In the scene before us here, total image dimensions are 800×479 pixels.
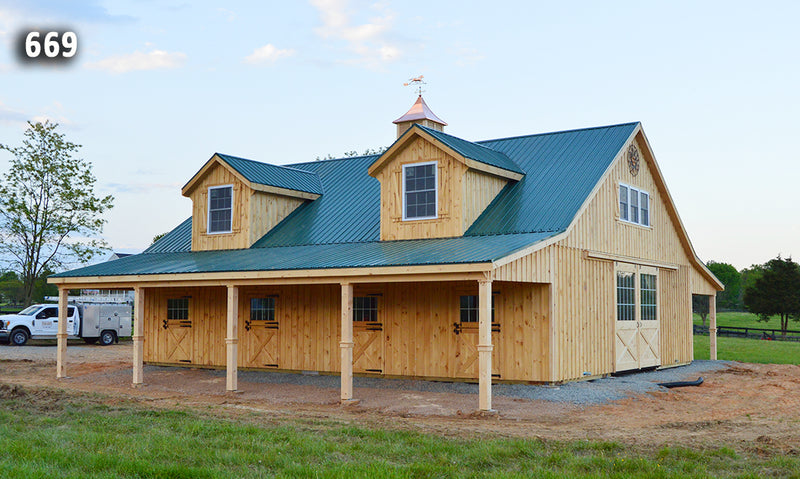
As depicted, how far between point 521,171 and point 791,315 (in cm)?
3669

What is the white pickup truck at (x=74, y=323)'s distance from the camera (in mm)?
32219

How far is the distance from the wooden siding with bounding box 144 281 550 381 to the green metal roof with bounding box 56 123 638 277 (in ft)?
3.78

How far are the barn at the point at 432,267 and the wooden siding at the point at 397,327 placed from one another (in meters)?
0.03

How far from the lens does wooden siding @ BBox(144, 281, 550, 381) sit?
16250 millimetres

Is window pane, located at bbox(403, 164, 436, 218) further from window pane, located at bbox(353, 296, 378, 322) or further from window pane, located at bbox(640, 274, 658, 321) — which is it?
window pane, located at bbox(640, 274, 658, 321)

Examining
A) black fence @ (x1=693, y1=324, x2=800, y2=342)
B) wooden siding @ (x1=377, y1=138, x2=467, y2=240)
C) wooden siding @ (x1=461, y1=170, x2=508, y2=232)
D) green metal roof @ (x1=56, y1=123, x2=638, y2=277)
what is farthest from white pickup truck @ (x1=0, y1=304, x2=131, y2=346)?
black fence @ (x1=693, y1=324, x2=800, y2=342)

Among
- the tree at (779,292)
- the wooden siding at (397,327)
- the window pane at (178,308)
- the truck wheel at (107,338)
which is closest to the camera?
the wooden siding at (397,327)

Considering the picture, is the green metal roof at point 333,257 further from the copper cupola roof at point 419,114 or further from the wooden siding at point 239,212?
the copper cupola roof at point 419,114

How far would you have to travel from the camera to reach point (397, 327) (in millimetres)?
17703

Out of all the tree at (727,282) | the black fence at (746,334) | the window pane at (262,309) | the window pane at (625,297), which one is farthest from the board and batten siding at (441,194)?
the tree at (727,282)

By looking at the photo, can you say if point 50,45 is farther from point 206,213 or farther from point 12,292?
point 12,292

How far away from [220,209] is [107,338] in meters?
16.8

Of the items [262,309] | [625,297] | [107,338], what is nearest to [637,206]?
[625,297]

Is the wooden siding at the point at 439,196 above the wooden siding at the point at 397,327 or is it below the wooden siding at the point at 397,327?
above
